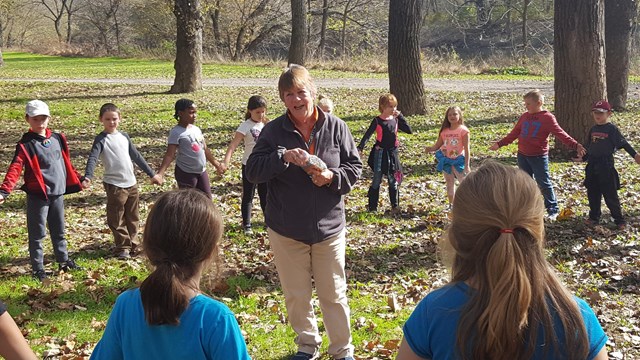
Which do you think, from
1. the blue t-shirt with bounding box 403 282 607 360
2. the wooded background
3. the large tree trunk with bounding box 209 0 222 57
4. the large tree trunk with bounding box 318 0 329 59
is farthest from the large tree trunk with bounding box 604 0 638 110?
the large tree trunk with bounding box 209 0 222 57

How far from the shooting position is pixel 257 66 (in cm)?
3544

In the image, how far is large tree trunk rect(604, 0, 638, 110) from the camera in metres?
17.9

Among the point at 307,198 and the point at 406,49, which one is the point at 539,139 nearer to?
the point at 307,198

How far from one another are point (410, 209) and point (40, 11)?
7506 centimetres

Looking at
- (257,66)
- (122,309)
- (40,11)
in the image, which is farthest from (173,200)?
(40,11)

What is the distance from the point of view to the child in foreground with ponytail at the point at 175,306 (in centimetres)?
250

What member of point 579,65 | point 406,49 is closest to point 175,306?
point 579,65

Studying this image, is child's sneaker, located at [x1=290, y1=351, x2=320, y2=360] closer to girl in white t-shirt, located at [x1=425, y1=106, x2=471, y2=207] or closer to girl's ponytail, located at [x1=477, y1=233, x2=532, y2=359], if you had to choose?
girl's ponytail, located at [x1=477, y1=233, x2=532, y2=359]

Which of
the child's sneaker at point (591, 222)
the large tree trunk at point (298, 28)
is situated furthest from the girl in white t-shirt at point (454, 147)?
the large tree trunk at point (298, 28)

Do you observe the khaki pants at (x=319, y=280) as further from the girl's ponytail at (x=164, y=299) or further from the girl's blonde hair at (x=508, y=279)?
the girl's blonde hair at (x=508, y=279)

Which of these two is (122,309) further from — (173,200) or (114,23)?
(114,23)

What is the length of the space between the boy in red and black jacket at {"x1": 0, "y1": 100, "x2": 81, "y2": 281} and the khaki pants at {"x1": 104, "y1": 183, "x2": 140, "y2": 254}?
0.58 metres

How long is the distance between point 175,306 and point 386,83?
23.3 meters

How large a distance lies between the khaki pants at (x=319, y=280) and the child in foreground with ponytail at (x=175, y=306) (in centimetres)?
230
